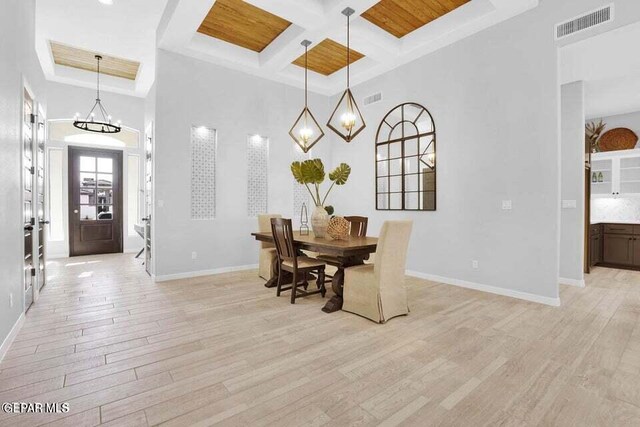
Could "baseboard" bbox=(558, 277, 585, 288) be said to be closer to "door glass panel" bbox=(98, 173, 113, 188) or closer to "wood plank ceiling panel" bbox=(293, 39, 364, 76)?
"wood plank ceiling panel" bbox=(293, 39, 364, 76)

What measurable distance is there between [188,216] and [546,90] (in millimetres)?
5186

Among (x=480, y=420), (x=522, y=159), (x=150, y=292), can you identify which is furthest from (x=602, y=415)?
(x=150, y=292)

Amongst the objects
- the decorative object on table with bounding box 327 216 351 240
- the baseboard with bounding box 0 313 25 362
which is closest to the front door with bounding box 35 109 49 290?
the baseboard with bounding box 0 313 25 362

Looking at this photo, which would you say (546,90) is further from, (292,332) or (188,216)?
(188,216)

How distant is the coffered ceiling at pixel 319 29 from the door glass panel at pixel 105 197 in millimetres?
4109

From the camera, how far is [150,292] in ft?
13.5

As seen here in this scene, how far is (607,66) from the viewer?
398 centimetres

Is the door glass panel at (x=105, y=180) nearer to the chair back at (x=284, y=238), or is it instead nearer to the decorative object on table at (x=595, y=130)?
the chair back at (x=284, y=238)

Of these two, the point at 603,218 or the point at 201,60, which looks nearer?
the point at 201,60

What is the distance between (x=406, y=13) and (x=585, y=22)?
2.03m

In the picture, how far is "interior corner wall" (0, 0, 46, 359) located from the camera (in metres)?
2.37

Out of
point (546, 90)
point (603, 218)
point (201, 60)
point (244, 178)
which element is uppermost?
point (201, 60)

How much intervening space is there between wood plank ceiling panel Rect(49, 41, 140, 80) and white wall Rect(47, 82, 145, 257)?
611 mm

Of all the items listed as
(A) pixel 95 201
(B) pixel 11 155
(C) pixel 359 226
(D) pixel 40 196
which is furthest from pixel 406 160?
(A) pixel 95 201
